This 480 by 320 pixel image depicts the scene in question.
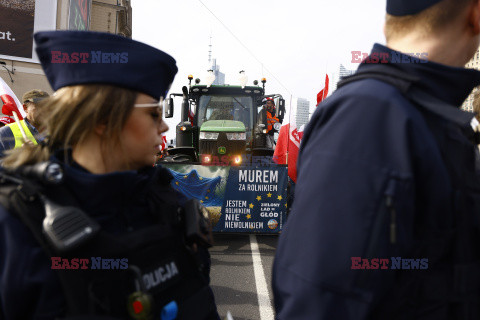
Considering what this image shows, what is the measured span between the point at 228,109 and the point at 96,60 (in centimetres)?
825

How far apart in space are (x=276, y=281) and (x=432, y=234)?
45 cm

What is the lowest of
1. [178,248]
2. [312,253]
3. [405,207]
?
[178,248]

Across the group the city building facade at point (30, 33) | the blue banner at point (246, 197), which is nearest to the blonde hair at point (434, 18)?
the blue banner at point (246, 197)

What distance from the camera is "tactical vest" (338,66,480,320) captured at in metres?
1.00

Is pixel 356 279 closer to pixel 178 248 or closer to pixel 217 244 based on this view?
pixel 178 248

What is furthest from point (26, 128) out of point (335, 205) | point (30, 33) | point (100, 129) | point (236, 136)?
point (30, 33)

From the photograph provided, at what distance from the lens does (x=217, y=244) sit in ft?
22.5

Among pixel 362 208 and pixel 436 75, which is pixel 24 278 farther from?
pixel 436 75

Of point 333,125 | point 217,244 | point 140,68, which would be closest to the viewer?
point 333,125

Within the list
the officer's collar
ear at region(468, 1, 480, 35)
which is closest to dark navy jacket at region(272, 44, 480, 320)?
the officer's collar

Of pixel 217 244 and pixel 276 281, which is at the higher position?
pixel 276 281

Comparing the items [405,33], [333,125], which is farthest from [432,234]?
[405,33]

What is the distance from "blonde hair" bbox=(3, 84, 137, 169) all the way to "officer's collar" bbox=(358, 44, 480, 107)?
0.82 meters

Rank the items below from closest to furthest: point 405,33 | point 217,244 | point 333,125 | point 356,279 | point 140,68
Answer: point 356,279 < point 333,125 < point 405,33 < point 140,68 < point 217,244
